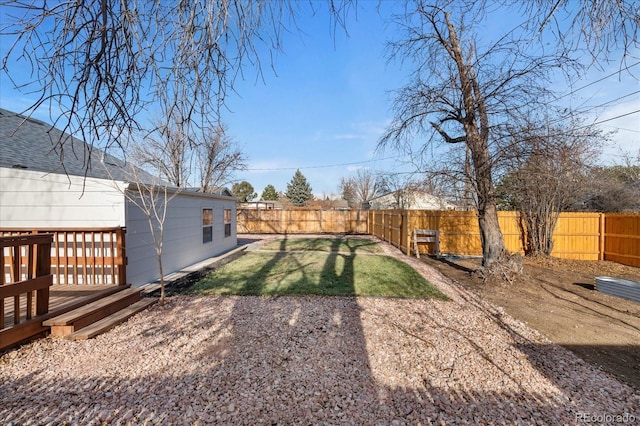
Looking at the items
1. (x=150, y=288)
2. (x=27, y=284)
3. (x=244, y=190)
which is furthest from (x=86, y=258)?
(x=244, y=190)

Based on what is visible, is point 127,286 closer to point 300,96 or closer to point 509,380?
point 300,96

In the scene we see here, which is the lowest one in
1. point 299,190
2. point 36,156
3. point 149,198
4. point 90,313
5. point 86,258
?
point 90,313

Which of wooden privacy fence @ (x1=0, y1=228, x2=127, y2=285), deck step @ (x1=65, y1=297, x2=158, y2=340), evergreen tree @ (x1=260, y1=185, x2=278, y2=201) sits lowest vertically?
deck step @ (x1=65, y1=297, x2=158, y2=340)

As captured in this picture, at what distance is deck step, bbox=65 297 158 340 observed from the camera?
145 inches

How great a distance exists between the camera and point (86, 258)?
17.7 ft

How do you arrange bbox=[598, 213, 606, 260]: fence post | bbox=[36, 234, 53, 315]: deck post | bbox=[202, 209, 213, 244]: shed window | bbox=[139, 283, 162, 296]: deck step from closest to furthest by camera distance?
bbox=[36, 234, 53, 315]: deck post, bbox=[139, 283, 162, 296]: deck step, bbox=[202, 209, 213, 244]: shed window, bbox=[598, 213, 606, 260]: fence post

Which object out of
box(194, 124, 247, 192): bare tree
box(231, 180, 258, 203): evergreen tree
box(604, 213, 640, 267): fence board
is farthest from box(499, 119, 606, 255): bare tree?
box(231, 180, 258, 203): evergreen tree

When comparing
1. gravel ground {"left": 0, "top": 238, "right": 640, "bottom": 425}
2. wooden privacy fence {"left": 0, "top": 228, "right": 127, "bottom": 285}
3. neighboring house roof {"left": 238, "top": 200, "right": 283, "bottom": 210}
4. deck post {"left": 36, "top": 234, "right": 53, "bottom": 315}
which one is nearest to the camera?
gravel ground {"left": 0, "top": 238, "right": 640, "bottom": 425}

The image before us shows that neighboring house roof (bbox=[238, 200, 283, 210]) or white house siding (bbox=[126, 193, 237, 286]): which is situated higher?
neighboring house roof (bbox=[238, 200, 283, 210])

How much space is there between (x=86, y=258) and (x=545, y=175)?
11599 mm

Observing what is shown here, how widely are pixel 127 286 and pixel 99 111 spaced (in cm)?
473

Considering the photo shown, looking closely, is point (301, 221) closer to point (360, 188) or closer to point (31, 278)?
point (31, 278)

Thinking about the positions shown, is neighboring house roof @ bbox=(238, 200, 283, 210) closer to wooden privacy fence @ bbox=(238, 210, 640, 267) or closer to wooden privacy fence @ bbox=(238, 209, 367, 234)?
wooden privacy fence @ bbox=(238, 209, 367, 234)

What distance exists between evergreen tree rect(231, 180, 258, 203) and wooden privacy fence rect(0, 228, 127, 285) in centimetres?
3960
